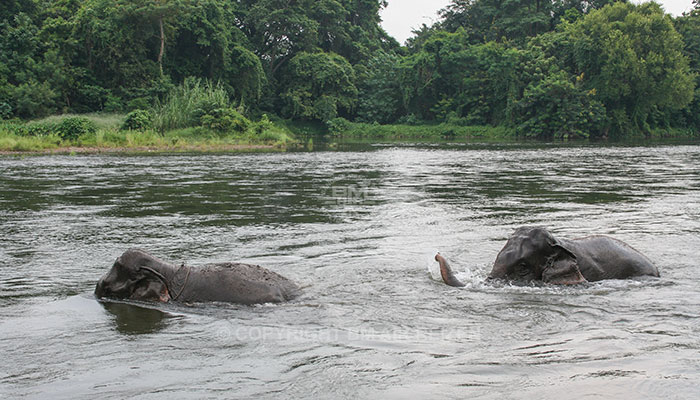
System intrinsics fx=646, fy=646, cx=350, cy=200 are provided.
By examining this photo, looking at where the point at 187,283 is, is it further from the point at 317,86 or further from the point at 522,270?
the point at 317,86

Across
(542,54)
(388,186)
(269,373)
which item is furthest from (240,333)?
(542,54)

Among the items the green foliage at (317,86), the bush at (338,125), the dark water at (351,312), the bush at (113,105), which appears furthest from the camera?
the bush at (338,125)

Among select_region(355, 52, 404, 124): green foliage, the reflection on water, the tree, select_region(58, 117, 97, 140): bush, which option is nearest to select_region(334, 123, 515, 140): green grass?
select_region(355, 52, 404, 124): green foliage

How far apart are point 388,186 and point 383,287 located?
31.4ft

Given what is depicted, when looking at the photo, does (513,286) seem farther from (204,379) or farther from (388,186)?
(388,186)

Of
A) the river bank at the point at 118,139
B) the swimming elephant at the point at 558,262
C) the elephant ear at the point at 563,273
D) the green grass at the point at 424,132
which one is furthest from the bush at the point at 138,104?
the elephant ear at the point at 563,273

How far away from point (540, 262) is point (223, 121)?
33.6 metres

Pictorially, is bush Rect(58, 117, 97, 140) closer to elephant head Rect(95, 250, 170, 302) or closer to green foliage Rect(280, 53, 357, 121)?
elephant head Rect(95, 250, 170, 302)

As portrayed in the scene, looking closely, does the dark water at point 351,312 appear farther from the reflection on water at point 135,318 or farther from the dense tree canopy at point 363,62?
the dense tree canopy at point 363,62

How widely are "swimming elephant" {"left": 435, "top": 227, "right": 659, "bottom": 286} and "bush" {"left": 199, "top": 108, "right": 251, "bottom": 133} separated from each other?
33.0m

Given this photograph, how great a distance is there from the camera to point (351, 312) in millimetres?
5250

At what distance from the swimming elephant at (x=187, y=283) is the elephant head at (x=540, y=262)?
6.62 ft

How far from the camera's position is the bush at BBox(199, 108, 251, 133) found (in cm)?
3769

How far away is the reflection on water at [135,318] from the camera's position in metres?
4.87
